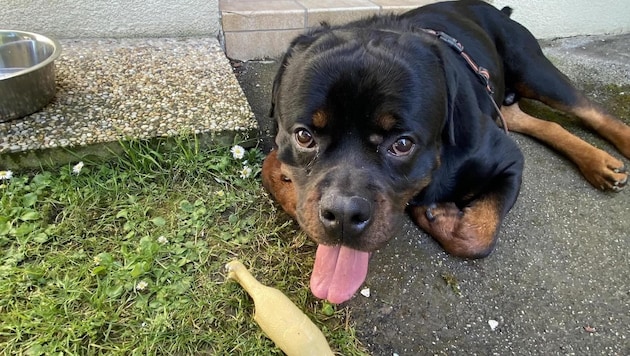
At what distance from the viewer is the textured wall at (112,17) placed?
2.98m

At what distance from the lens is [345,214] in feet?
4.91

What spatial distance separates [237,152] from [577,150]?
5.97 ft

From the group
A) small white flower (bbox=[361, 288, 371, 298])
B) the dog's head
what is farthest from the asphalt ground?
the dog's head

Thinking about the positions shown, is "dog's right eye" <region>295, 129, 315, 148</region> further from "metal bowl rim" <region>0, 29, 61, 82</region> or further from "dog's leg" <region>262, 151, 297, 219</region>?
"metal bowl rim" <region>0, 29, 61, 82</region>

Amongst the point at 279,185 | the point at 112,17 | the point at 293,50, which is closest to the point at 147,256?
the point at 279,185

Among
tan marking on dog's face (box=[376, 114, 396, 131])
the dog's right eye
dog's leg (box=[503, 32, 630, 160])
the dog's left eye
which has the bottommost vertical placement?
dog's leg (box=[503, 32, 630, 160])

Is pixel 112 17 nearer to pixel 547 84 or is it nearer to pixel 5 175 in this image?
pixel 5 175

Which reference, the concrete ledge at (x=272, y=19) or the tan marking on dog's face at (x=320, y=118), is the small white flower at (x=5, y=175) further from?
the concrete ledge at (x=272, y=19)

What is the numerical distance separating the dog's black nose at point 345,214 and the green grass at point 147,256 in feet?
1.21

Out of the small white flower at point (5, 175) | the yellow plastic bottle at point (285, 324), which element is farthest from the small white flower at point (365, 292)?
the small white flower at point (5, 175)

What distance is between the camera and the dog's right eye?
1711mm

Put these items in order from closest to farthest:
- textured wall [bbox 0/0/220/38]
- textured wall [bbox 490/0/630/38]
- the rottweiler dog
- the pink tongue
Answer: the rottweiler dog
the pink tongue
textured wall [bbox 0/0/220/38]
textured wall [bbox 490/0/630/38]

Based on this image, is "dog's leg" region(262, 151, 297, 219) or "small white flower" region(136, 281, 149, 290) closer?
"small white flower" region(136, 281, 149, 290)

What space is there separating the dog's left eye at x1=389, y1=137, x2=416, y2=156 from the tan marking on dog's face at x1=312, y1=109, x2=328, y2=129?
25cm
